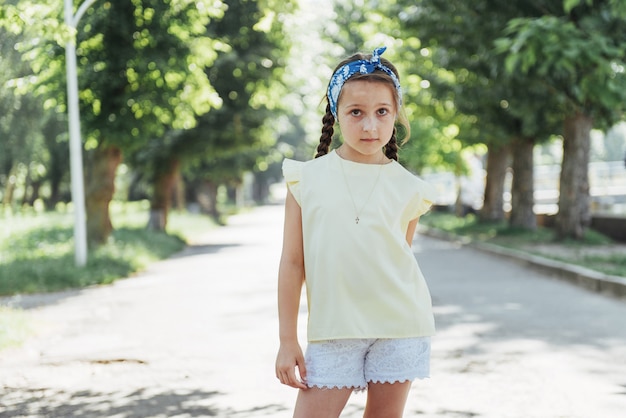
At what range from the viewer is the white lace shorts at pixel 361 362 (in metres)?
2.71

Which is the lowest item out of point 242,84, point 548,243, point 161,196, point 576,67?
point 548,243

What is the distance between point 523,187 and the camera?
24.6 meters

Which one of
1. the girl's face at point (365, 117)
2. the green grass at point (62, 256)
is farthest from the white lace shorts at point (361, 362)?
the green grass at point (62, 256)

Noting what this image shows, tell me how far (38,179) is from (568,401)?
53.1m

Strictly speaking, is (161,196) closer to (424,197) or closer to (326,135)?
(326,135)

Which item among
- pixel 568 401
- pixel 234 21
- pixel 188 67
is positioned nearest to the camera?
pixel 568 401

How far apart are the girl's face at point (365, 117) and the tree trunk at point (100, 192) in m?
16.9

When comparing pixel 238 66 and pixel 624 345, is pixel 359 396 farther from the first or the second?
pixel 238 66

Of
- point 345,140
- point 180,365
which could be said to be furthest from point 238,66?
point 345,140

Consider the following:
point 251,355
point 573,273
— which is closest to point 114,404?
point 251,355

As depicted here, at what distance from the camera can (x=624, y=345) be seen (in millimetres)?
7750

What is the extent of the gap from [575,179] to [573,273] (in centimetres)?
664

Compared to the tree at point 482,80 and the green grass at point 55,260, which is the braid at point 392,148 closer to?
the green grass at point 55,260

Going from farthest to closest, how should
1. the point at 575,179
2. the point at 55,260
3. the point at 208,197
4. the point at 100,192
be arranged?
the point at 208,197 < the point at 100,192 < the point at 575,179 < the point at 55,260
